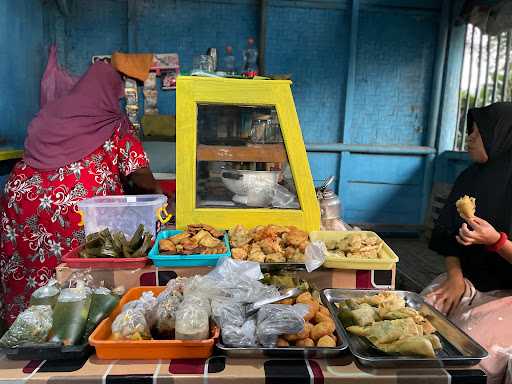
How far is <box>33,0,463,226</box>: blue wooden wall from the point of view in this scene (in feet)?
14.0

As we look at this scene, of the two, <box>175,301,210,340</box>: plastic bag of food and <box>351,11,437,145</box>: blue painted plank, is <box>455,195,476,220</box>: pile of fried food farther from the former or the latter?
<box>351,11,437,145</box>: blue painted plank

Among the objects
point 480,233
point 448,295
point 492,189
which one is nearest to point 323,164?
point 492,189

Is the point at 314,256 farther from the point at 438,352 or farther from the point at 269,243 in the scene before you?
the point at 438,352

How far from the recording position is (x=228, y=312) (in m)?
1.20

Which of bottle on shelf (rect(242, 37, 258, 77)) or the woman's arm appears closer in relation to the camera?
the woman's arm

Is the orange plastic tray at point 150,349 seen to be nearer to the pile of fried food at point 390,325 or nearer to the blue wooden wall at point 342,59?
the pile of fried food at point 390,325

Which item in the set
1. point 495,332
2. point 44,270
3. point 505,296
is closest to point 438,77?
point 505,296

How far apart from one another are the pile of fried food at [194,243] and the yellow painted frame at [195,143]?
19cm

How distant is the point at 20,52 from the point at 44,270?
2131mm

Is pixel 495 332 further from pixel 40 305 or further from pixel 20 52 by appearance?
pixel 20 52

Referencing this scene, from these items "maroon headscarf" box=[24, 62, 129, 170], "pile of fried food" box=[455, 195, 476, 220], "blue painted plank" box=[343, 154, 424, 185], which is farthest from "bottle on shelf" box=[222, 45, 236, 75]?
"pile of fried food" box=[455, 195, 476, 220]

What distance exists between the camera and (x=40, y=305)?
4.06ft

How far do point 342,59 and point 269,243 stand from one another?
3.60 metres

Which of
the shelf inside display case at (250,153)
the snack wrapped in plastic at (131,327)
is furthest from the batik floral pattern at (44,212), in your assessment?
the snack wrapped in plastic at (131,327)
